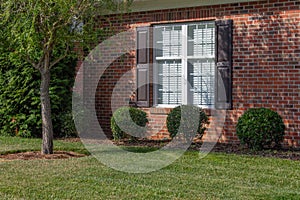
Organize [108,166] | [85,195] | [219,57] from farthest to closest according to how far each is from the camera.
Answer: [219,57], [108,166], [85,195]

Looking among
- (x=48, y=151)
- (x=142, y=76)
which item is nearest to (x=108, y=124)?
(x=142, y=76)

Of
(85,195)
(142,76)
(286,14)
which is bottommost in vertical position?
(85,195)

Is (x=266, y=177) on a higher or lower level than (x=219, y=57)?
lower

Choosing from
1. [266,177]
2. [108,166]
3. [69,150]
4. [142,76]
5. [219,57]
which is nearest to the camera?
[266,177]

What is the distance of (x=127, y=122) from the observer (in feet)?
35.6

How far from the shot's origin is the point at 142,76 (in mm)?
11422

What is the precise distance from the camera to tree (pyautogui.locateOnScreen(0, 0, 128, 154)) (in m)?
7.89

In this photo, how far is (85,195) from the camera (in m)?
5.96

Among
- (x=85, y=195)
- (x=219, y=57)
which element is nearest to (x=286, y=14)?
(x=219, y=57)

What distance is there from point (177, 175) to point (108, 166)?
1.11 meters

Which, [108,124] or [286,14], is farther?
[108,124]

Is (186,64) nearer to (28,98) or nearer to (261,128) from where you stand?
(261,128)

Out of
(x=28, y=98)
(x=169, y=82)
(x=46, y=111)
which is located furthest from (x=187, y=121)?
(x=28, y=98)

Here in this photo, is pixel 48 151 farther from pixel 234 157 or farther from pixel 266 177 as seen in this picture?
pixel 266 177
